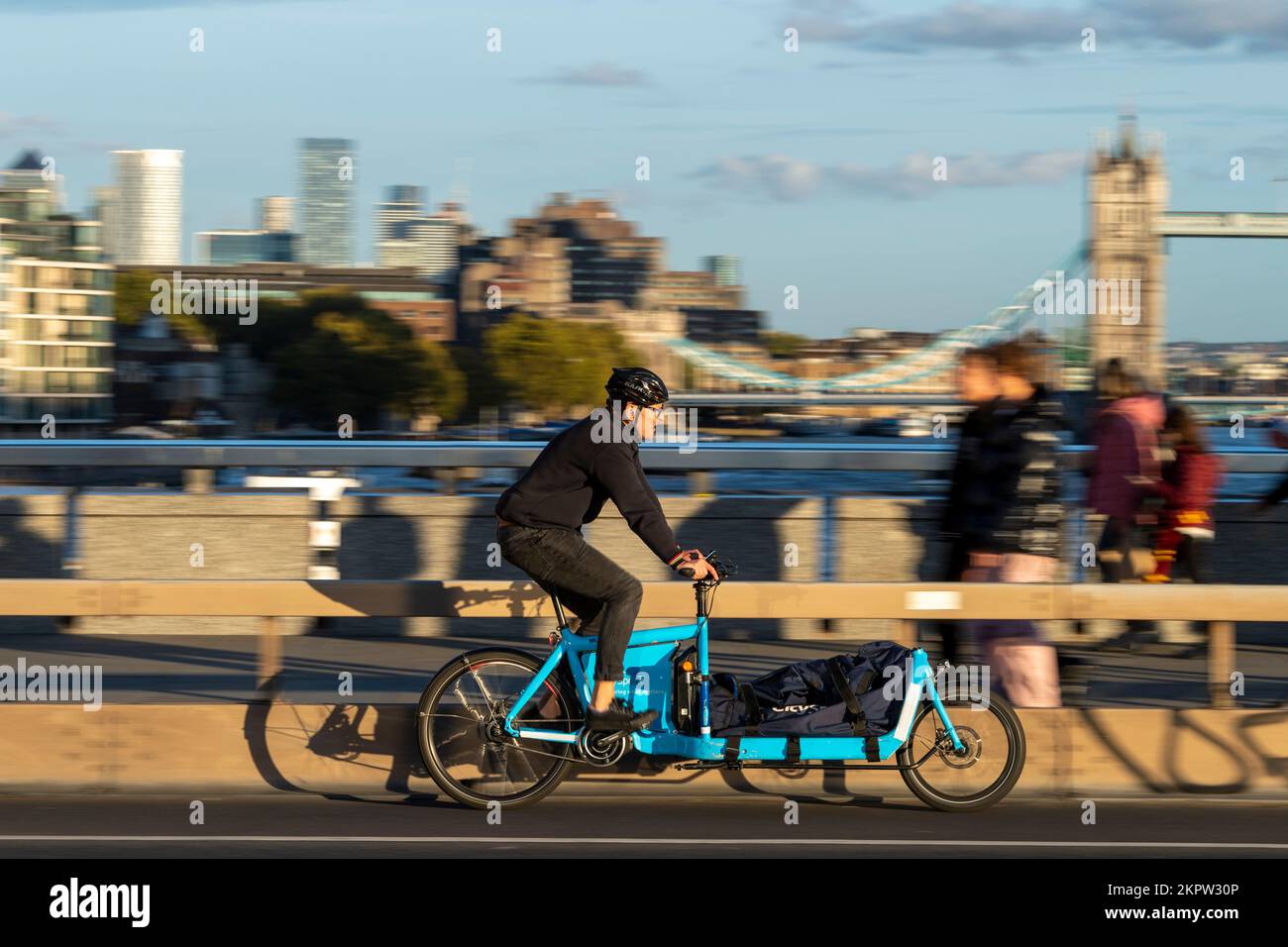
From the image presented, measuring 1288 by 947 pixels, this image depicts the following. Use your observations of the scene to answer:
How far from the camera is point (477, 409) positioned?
449ft

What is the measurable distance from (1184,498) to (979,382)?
3035 mm

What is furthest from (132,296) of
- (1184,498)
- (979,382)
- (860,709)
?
(860,709)

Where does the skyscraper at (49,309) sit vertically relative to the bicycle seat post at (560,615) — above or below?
above

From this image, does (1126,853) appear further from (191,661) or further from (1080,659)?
(191,661)

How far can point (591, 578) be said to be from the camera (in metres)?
6.46

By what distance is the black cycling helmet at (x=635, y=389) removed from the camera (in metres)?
6.55

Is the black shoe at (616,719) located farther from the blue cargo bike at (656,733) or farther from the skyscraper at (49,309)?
the skyscraper at (49,309)

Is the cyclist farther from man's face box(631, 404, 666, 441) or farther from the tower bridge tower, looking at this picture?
the tower bridge tower

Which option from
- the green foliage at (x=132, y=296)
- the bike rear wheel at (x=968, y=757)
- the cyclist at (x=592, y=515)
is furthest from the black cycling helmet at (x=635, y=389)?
the green foliage at (x=132, y=296)

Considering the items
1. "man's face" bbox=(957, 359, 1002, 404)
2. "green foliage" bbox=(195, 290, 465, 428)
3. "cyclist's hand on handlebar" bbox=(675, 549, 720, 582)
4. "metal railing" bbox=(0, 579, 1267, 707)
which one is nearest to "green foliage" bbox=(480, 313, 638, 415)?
"green foliage" bbox=(195, 290, 465, 428)

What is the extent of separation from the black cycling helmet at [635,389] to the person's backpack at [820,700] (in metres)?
1.05

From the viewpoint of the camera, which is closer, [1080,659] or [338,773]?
[338,773]

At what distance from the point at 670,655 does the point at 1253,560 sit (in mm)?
6839
